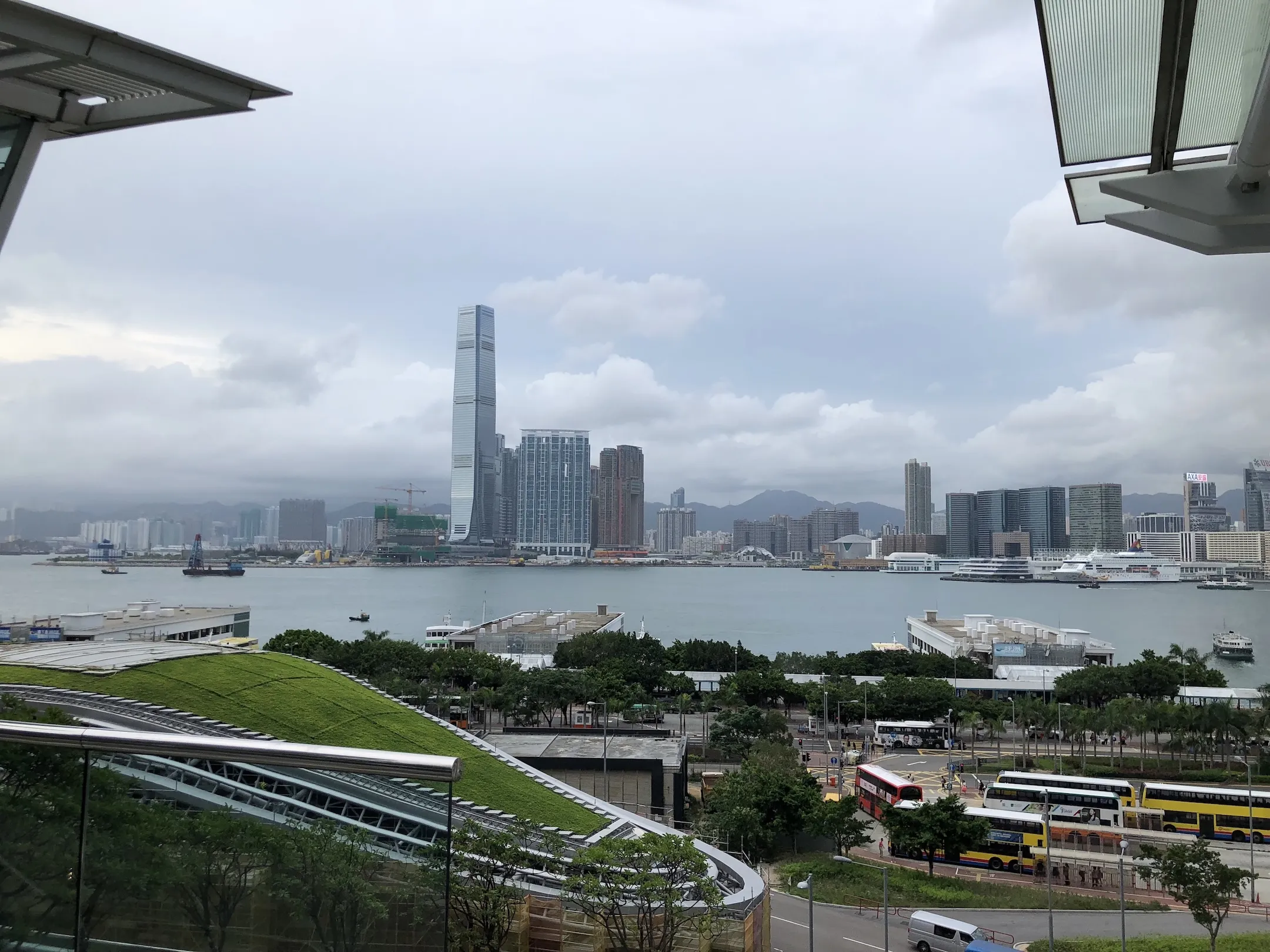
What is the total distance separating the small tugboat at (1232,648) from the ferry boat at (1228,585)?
3857 cm

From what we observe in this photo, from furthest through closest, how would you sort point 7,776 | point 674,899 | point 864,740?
point 864,740
point 674,899
point 7,776

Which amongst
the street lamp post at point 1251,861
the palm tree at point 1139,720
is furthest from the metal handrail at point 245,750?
the palm tree at point 1139,720

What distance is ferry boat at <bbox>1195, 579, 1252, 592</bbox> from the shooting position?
6400cm

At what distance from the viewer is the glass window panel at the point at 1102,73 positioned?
1486 millimetres

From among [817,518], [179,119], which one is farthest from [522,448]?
[179,119]

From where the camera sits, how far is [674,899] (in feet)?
16.4

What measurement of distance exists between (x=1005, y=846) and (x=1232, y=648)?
26.7 metres

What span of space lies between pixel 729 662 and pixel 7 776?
22.1m

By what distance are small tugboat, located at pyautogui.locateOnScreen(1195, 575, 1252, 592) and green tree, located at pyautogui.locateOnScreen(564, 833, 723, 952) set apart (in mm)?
72318

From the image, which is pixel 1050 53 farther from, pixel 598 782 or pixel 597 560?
pixel 597 560

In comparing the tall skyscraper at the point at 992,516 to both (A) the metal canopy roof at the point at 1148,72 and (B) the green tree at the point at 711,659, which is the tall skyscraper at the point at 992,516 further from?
(A) the metal canopy roof at the point at 1148,72

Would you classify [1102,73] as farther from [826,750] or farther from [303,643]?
[303,643]

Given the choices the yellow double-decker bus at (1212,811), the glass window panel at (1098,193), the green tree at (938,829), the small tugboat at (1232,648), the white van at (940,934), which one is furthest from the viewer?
the small tugboat at (1232,648)

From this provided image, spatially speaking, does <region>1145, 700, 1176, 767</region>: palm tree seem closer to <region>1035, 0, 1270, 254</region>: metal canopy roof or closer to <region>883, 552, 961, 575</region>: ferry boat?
<region>1035, 0, 1270, 254</region>: metal canopy roof
